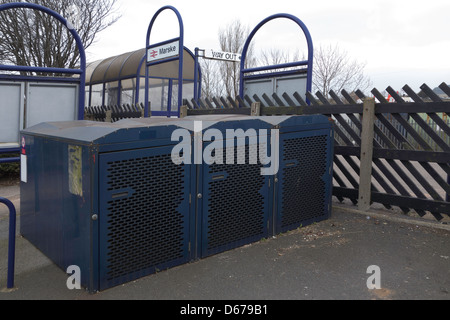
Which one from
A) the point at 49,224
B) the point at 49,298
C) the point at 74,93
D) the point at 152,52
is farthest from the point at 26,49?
the point at 49,298

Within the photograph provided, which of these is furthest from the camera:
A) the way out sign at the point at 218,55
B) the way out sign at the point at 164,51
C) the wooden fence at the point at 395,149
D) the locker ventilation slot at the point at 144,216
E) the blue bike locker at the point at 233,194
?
the way out sign at the point at 218,55

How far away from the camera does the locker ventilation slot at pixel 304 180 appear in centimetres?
450

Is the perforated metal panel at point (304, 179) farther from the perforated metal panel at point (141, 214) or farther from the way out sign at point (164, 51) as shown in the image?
the way out sign at point (164, 51)

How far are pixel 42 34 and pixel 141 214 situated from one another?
1258cm

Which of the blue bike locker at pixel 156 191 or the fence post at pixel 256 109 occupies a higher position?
the fence post at pixel 256 109

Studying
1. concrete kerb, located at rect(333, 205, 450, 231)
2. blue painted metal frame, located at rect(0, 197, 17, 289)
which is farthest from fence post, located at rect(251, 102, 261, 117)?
blue painted metal frame, located at rect(0, 197, 17, 289)

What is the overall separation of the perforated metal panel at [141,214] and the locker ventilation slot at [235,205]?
33cm

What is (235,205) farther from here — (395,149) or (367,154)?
(395,149)

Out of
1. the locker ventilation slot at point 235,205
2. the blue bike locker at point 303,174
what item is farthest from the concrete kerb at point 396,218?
the locker ventilation slot at point 235,205

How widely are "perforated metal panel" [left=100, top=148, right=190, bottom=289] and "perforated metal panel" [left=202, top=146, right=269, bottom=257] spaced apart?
0.86 ft

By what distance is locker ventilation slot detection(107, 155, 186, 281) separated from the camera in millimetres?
3186

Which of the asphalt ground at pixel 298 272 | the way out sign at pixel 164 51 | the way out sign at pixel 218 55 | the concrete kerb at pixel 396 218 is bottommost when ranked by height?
the asphalt ground at pixel 298 272

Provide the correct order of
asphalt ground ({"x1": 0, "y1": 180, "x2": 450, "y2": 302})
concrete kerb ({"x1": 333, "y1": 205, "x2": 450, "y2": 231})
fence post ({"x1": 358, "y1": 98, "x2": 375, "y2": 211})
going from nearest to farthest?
asphalt ground ({"x1": 0, "y1": 180, "x2": 450, "y2": 302}) → concrete kerb ({"x1": 333, "y1": 205, "x2": 450, "y2": 231}) → fence post ({"x1": 358, "y1": 98, "x2": 375, "y2": 211})

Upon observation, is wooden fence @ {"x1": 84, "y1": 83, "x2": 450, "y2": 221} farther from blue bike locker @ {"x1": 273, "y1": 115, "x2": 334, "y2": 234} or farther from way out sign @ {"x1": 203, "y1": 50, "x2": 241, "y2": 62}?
way out sign @ {"x1": 203, "y1": 50, "x2": 241, "y2": 62}
